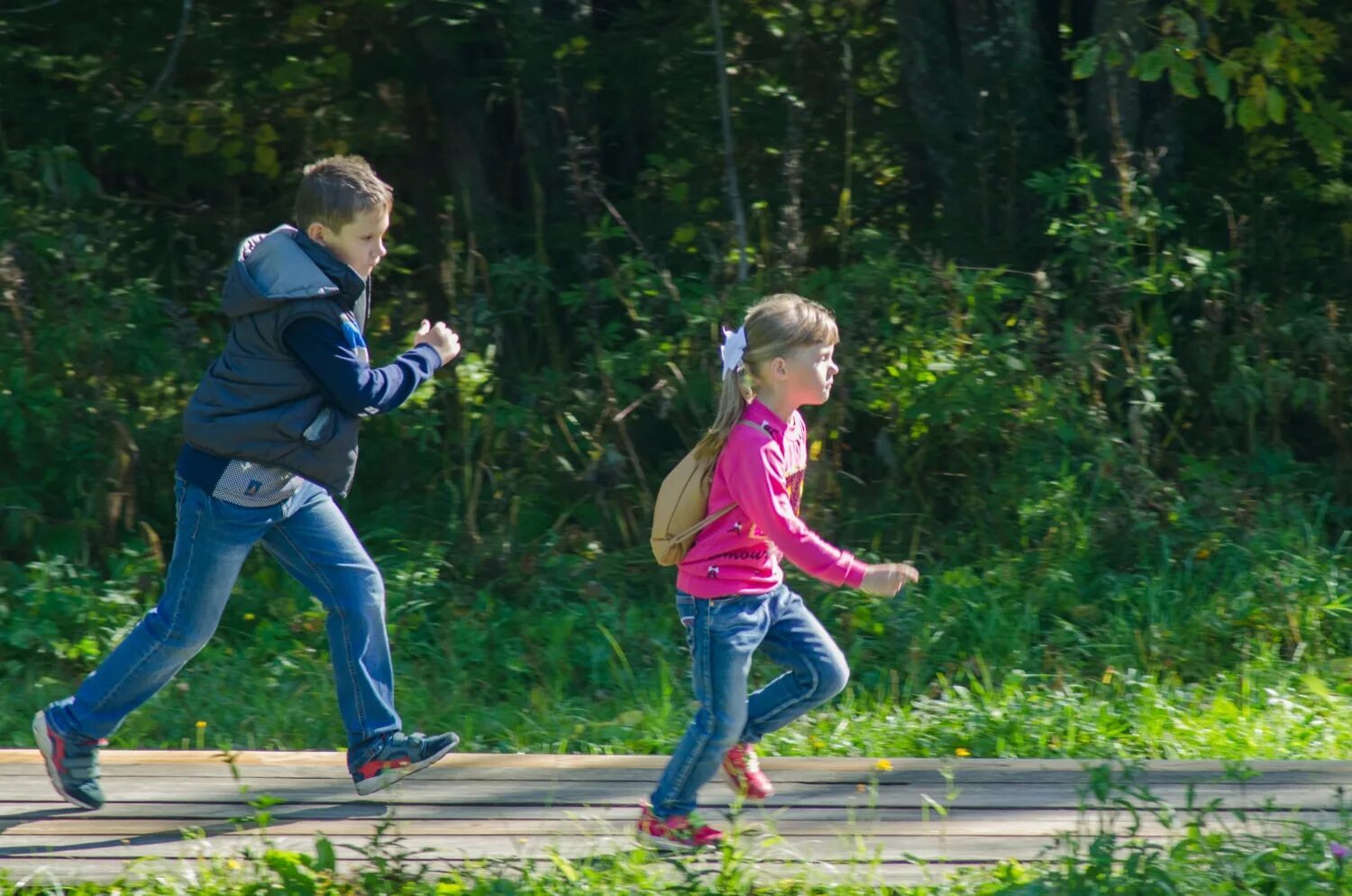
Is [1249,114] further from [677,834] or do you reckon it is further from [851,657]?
[677,834]

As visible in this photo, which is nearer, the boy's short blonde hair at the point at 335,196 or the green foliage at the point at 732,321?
the boy's short blonde hair at the point at 335,196

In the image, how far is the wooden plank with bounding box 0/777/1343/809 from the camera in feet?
13.4

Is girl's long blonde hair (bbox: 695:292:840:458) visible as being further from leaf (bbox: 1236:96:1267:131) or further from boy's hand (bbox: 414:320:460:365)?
leaf (bbox: 1236:96:1267:131)

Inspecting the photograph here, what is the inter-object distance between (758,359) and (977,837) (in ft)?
4.24

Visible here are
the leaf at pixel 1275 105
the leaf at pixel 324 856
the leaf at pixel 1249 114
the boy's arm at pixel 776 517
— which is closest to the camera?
the leaf at pixel 324 856

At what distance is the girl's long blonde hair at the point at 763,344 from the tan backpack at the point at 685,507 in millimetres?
39

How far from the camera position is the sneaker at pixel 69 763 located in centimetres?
408

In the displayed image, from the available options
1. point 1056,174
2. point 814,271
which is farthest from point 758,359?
point 1056,174

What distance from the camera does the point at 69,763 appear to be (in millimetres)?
4082

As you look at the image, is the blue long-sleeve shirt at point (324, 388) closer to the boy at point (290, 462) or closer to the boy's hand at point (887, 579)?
the boy at point (290, 462)

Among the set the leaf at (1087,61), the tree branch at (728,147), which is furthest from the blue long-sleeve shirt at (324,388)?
the leaf at (1087,61)

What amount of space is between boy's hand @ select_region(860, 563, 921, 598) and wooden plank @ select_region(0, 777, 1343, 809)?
651 millimetres

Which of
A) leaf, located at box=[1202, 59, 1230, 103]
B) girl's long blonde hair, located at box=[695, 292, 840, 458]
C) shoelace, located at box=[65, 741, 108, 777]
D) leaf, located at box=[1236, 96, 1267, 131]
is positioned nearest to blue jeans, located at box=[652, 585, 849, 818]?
girl's long blonde hair, located at box=[695, 292, 840, 458]

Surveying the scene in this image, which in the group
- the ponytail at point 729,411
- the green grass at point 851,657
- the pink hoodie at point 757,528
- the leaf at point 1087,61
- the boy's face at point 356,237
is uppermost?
the leaf at point 1087,61
